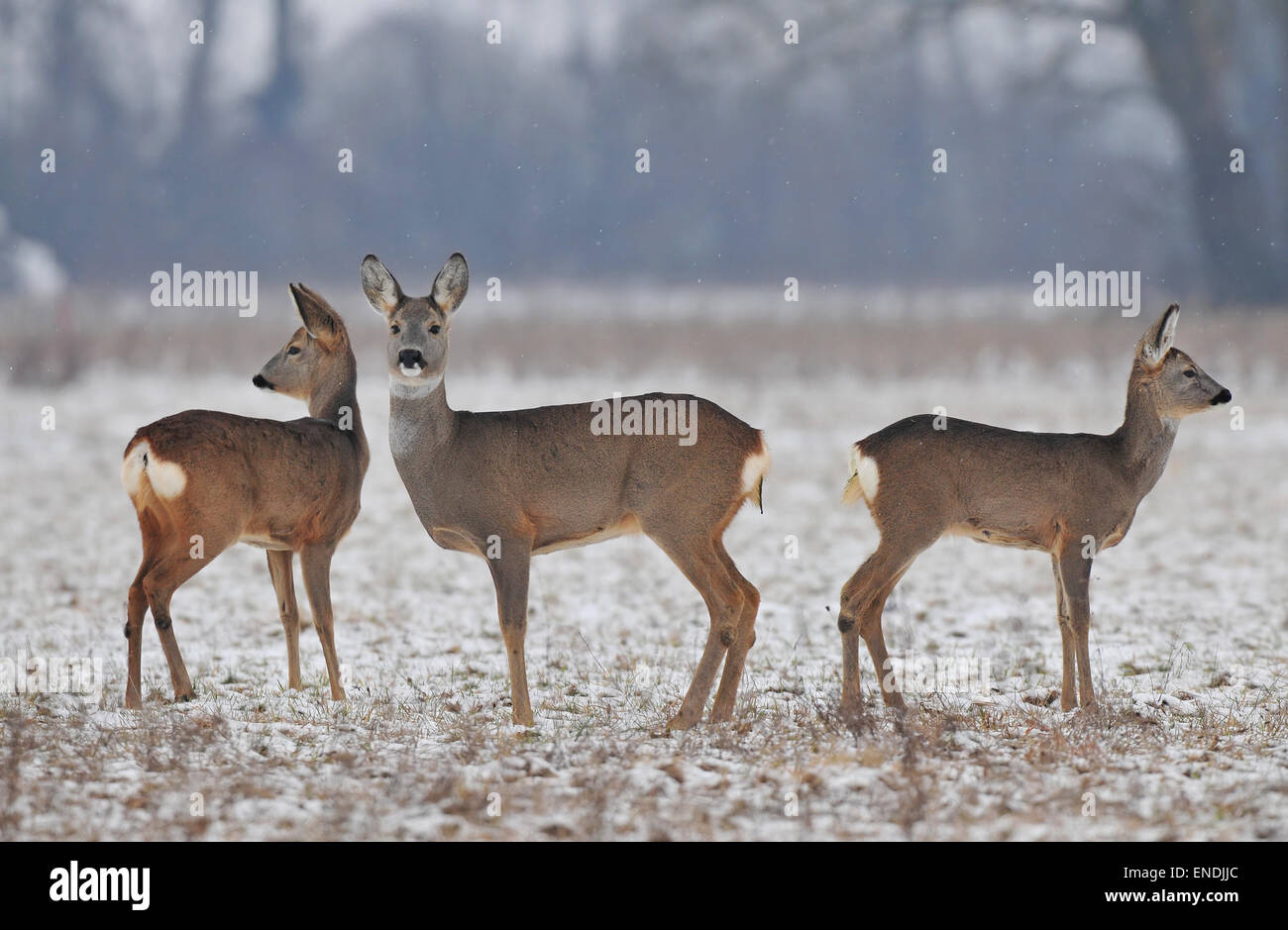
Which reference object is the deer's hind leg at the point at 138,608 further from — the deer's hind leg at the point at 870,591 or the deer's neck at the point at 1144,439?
the deer's neck at the point at 1144,439

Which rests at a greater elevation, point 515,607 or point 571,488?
point 571,488

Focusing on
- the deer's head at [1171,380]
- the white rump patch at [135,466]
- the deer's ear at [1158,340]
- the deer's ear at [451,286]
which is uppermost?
the deer's ear at [451,286]

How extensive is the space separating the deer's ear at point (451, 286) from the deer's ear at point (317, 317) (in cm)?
135

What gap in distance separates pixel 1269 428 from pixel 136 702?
51.9 feet

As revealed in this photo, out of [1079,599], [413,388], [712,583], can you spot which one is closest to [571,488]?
[712,583]

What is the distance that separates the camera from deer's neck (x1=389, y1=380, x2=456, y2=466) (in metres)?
7.37

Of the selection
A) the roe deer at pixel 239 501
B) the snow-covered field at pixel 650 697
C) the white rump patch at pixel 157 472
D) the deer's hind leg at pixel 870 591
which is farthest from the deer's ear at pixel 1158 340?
the white rump patch at pixel 157 472

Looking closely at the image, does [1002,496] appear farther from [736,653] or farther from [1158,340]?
[736,653]

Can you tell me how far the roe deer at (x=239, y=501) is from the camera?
7.45 m

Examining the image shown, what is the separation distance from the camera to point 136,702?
7441 mm

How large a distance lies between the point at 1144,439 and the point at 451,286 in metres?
3.88

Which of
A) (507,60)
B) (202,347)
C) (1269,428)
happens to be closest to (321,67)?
(507,60)

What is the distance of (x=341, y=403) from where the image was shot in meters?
8.80

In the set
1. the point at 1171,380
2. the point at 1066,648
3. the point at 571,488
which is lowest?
the point at 1066,648
